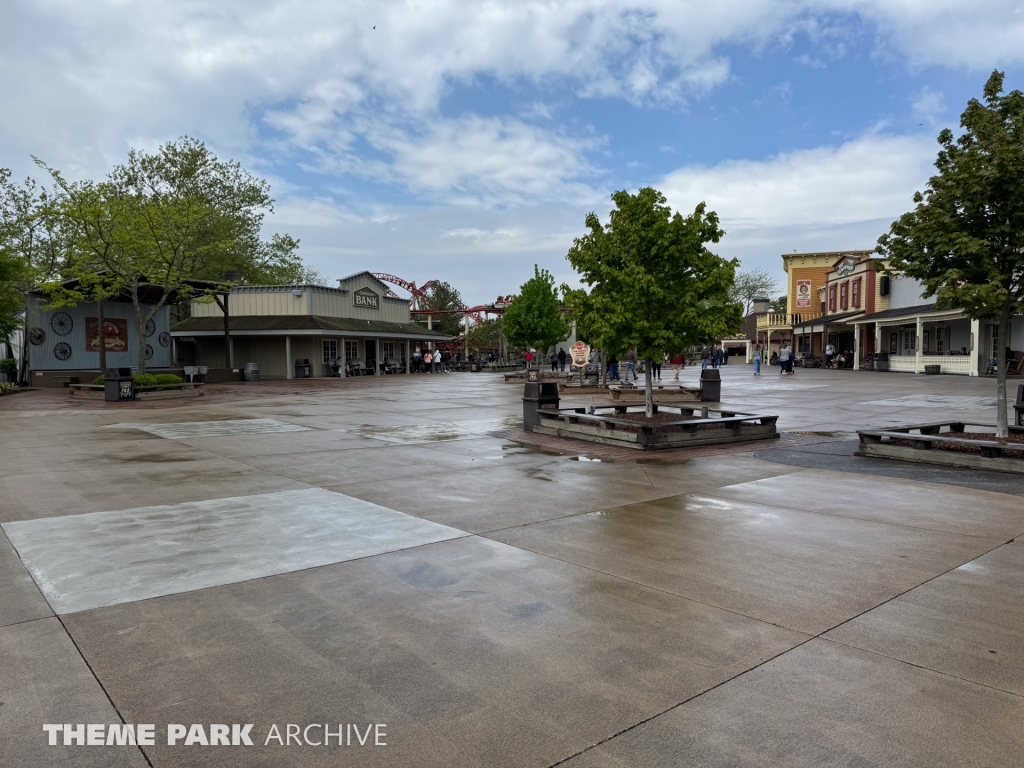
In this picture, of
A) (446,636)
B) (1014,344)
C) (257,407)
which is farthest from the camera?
(1014,344)

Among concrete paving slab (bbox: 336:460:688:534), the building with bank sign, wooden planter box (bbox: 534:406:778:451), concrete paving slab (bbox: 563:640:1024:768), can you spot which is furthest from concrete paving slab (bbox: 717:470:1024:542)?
the building with bank sign

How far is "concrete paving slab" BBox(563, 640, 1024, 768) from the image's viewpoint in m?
2.75

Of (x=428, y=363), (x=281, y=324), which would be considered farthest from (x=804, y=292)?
(x=281, y=324)

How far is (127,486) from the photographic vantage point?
26.7ft

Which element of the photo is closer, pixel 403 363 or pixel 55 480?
pixel 55 480

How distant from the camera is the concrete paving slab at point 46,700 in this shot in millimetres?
2783

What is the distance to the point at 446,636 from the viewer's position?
3910 millimetres

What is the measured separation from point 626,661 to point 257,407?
17.7 metres

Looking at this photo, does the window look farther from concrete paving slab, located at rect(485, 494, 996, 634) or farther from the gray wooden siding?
concrete paving slab, located at rect(485, 494, 996, 634)

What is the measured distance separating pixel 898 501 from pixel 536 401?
23.8 feet

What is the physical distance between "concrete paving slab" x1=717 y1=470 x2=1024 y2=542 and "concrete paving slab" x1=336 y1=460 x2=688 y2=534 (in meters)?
1.27

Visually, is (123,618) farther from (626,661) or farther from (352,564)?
(626,661)

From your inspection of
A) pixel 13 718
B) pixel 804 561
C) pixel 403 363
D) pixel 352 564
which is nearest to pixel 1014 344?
pixel 403 363

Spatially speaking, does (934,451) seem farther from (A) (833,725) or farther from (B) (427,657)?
(B) (427,657)
